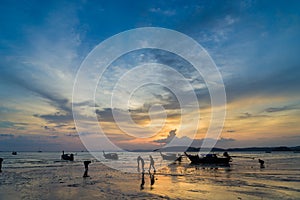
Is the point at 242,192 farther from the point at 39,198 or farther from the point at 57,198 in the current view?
the point at 39,198

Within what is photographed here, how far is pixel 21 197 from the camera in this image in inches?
660

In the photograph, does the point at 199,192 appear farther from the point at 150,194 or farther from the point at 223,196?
the point at 150,194

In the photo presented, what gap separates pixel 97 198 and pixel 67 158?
65.9m

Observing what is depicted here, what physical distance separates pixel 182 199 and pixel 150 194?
2853 millimetres

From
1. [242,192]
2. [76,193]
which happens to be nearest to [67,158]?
[76,193]

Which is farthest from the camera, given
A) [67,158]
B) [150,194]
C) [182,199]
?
[67,158]

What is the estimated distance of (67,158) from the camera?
77500 millimetres

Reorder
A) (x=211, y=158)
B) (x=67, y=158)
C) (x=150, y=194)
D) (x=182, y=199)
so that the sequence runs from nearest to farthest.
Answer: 1. (x=182, y=199)
2. (x=150, y=194)
3. (x=211, y=158)
4. (x=67, y=158)

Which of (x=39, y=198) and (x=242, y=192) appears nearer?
(x=39, y=198)

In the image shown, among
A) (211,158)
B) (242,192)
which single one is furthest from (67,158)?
(242,192)

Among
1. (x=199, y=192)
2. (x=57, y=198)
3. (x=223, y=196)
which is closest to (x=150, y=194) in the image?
(x=199, y=192)

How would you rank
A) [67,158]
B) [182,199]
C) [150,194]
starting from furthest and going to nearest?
[67,158] → [150,194] → [182,199]

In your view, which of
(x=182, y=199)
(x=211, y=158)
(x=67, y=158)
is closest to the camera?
(x=182, y=199)

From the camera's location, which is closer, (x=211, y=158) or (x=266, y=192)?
(x=266, y=192)
